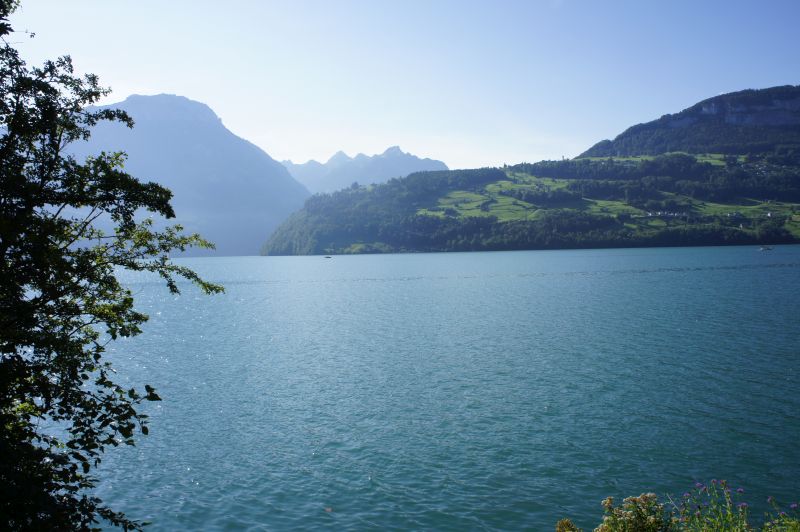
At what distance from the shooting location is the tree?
12797mm

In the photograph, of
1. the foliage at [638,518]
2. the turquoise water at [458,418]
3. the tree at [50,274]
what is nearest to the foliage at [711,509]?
the turquoise water at [458,418]

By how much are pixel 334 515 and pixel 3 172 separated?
19829mm

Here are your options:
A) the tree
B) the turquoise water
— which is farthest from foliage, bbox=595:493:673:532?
the tree

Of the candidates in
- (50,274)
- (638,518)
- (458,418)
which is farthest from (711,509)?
(50,274)

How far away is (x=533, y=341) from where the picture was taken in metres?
63.2

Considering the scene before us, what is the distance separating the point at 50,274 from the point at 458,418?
2880cm

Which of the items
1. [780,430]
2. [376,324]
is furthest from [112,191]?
[376,324]

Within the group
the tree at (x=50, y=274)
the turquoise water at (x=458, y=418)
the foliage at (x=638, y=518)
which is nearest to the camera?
the tree at (x=50, y=274)

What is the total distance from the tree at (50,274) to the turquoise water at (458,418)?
11935 millimetres

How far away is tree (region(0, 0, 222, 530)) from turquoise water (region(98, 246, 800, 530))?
11935mm

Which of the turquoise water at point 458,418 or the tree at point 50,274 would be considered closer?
the tree at point 50,274

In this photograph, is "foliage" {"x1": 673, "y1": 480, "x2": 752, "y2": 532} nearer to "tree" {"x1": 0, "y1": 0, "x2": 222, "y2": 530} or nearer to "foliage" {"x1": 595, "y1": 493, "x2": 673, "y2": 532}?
"foliage" {"x1": 595, "y1": 493, "x2": 673, "y2": 532}

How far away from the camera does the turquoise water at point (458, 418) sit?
83.4 feet

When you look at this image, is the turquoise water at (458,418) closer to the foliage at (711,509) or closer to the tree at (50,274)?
the foliage at (711,509)
